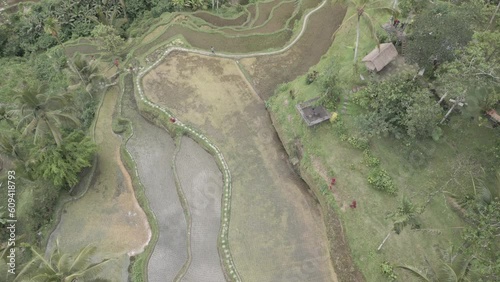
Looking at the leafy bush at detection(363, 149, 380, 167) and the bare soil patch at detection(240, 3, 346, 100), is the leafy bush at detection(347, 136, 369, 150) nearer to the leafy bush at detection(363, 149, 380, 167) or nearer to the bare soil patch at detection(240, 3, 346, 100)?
the leafy bush at detection(363, 149, 380, 167)

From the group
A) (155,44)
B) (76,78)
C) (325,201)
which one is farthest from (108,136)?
(325,201)

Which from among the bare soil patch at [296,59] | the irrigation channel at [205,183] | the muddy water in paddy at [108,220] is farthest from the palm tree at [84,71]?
the bare soil patch at [296,59]

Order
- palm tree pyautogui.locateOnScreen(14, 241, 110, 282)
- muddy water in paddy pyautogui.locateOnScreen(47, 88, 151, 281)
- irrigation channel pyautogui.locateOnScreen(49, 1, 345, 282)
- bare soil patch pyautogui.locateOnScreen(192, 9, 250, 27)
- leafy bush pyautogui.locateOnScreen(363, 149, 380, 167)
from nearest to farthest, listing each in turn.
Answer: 1. palm tree pyautogui.locateOnScreen(14, 241, 110, 282)
2. irrigation channel pyautogui.locateOnScreen(49, 1, 345, 282)
3. leafy bush pyautogui.locateOnScreen(363, 149, 380, 167)
4. muddy water in paddy pyautogui.locateOnScreen(47, 88, 151, 281)
5. bare soil patch pyautogui.locateOnScreen(192, 9, 250, 27)

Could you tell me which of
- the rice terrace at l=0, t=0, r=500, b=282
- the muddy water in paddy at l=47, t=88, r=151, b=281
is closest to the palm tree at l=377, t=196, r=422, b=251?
the rice terrace at l=0, t=0, r=500, b=282

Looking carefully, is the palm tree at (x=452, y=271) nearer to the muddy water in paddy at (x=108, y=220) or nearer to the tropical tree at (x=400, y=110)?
the tropical tree at (x=400, y=110)

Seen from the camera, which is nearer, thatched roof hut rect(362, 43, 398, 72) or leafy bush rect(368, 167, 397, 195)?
leafy bush rect(368, 167, 397, 195)

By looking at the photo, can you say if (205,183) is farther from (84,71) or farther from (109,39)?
(109,39)
